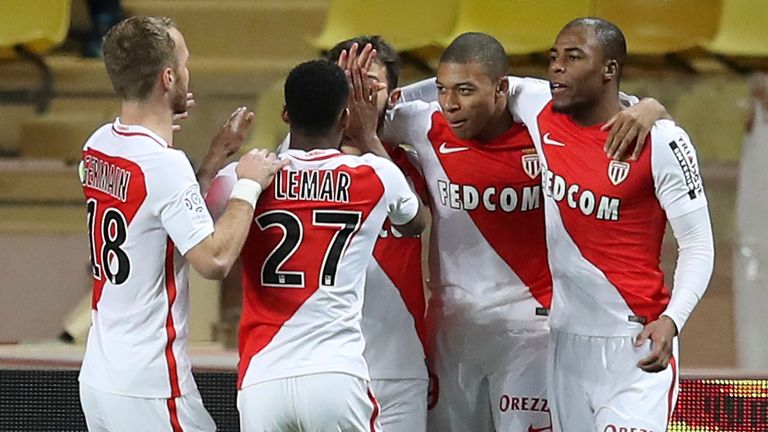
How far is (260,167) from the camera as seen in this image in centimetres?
379

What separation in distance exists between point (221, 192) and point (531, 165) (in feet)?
3.59

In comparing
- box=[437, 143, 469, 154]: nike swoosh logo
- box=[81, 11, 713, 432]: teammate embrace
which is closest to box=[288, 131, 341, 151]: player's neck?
box=[81, 11, 713, 432]: teammate embrace

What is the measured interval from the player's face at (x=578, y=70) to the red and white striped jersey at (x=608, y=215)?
10cm

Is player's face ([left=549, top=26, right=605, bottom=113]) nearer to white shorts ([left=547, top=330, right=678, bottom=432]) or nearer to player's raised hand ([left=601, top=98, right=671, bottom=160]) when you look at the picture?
player's raised hand ([left=601, top=98, right=671, bottom=160])

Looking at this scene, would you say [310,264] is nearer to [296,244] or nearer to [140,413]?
[296,244]

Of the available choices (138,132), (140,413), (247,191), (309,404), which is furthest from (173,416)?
(138,132)

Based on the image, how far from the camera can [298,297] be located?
3.80 m

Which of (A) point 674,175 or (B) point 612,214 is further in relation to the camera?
(B) point 612,214

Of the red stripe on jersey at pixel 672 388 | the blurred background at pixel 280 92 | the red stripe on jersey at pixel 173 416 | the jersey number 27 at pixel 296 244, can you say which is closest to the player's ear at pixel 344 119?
the jersey number 27 at pixel 296 244

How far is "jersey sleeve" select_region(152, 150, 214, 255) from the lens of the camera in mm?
3592

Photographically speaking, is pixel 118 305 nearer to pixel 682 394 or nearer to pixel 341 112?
pixel 341 112

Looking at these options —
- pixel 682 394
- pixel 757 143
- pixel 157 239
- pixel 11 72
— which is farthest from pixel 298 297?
pixel 11 72

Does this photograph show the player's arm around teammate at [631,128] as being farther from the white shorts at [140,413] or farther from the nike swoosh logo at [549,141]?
the white shorts at [140,413]

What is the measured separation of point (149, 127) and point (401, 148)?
1.13 metres
